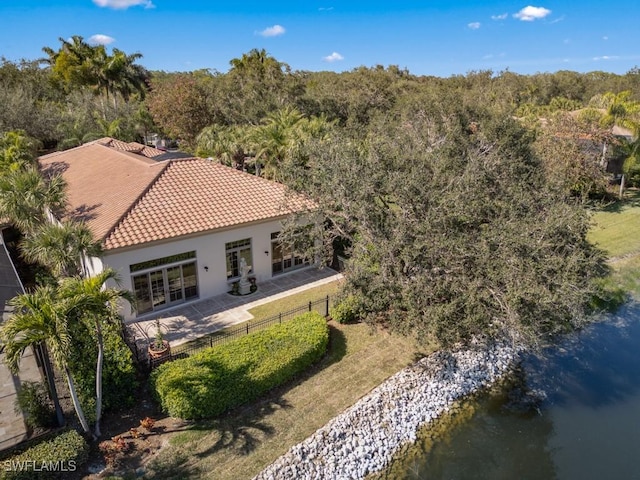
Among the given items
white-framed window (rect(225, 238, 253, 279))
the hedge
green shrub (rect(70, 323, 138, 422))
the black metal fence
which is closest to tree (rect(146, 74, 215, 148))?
white-framed window (rect(225, 238, 253, 279))

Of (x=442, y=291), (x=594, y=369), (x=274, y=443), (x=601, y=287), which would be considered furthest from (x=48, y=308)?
(x=601, y=287)

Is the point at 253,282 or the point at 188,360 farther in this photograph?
the point at 253,282

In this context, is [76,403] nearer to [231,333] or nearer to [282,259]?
[231,333]

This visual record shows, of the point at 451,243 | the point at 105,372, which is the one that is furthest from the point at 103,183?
the point at 451,243

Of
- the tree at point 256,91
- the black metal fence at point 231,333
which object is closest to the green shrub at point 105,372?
the black metal fence at point 231,333

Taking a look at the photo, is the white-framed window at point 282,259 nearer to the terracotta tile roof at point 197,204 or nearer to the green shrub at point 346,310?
the terracotta tile roof at point 197,204

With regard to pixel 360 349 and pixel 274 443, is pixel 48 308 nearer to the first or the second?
pixel 274 443
